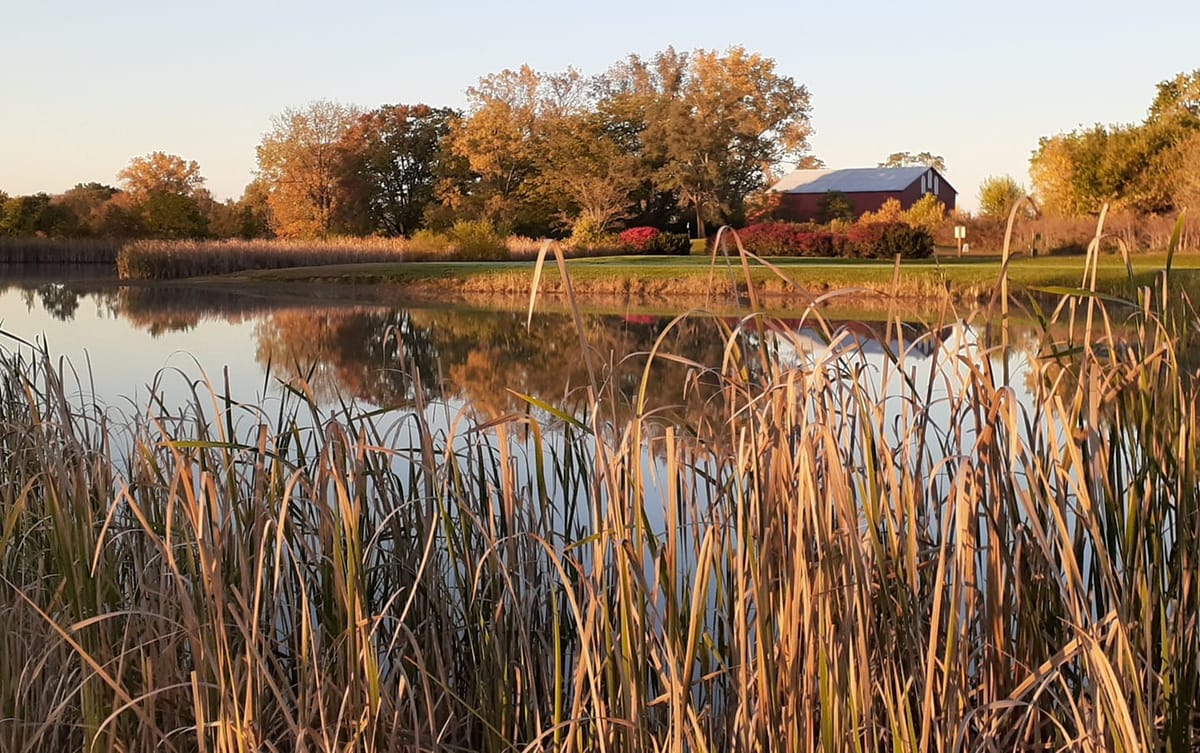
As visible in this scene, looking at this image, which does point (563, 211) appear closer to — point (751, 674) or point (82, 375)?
point (82, 375)

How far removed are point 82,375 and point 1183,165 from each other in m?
25.4

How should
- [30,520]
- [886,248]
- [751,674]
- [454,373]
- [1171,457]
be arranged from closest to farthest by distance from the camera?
[751,674] < [1171,457] < [30,520] < [454,373] < [886,248]

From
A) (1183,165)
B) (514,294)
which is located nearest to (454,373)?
(514,294)

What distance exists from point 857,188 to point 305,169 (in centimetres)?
2413

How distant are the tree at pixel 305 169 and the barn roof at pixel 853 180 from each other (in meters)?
19.2

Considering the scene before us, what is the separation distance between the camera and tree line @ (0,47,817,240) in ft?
125

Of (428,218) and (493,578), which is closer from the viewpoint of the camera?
(493,578)

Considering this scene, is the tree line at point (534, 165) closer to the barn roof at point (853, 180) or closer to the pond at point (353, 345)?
the barn roof at point (853, 180)

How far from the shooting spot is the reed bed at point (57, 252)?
1259 inches

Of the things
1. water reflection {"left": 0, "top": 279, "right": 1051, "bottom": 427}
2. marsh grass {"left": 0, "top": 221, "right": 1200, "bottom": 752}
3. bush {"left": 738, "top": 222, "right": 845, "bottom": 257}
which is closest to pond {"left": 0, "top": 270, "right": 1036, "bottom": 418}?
water reflection {"left": 0, "top": 279, "right": 1051, "bottom": 427}

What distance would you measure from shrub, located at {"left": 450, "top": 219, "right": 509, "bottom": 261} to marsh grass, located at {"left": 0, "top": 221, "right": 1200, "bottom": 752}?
25864mm

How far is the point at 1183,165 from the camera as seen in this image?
87.0ft

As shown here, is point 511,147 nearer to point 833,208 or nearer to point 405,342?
point 833,208

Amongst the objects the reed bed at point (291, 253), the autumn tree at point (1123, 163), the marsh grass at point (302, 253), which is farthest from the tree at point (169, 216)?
the autumn tree at point (1123, 163)
